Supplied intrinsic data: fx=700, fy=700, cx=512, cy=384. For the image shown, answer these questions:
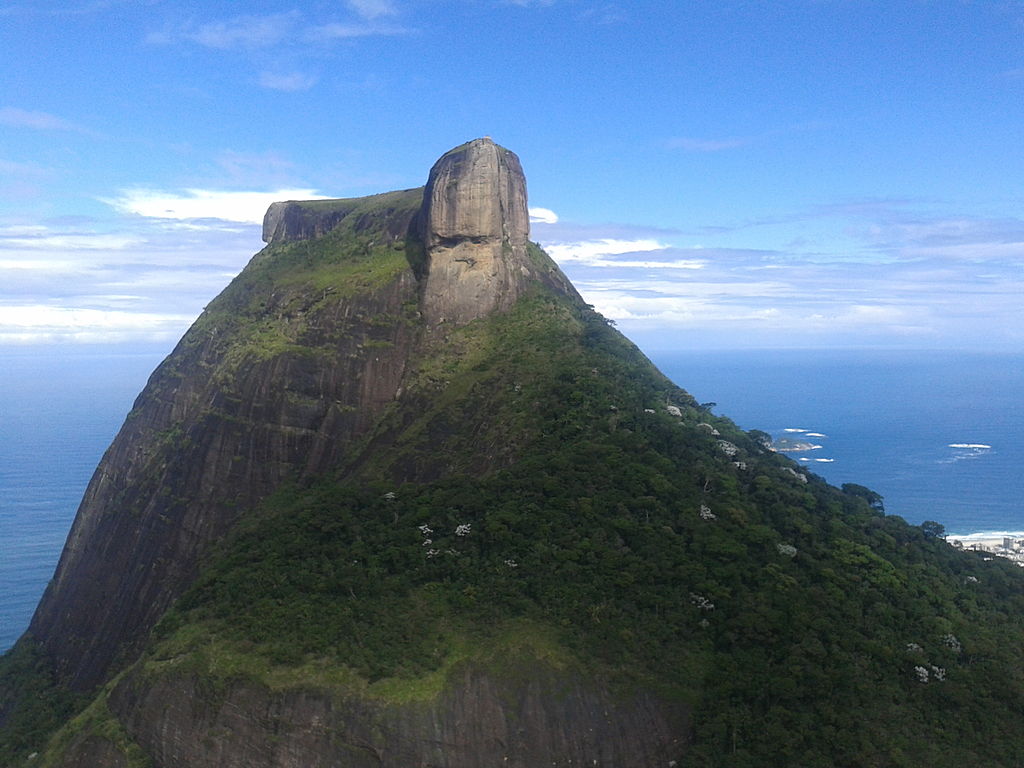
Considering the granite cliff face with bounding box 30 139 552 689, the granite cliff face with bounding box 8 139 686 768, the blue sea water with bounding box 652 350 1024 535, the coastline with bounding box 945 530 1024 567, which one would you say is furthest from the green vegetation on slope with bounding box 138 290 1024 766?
the blue sea water with bounding box 652 350 1024 535

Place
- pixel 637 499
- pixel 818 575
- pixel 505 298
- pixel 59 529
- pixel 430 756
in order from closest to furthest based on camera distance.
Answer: pixel 430 756 → pixel 818 575 → pixel 637 499 → pixel 505 298 → pixel 59 529

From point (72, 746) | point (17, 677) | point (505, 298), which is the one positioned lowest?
point (17, 677)

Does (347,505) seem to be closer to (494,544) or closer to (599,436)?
(494,544)

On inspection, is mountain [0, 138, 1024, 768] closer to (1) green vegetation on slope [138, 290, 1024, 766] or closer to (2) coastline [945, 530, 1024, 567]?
(1) green vegetation on slope [138, 290, 1024, 766]

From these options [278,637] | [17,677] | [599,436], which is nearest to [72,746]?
A: [278,637]

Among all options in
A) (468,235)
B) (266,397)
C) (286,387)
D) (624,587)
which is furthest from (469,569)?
(468,235)

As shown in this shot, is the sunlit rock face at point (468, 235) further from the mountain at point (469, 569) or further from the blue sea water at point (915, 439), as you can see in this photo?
the blue sea water at point (915, 439)

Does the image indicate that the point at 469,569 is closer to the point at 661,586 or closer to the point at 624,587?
the point at 624,587

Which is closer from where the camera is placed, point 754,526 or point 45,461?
point 754,526

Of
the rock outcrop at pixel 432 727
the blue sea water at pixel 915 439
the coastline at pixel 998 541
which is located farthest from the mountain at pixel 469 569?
the blue sea water at pixel 915 439
